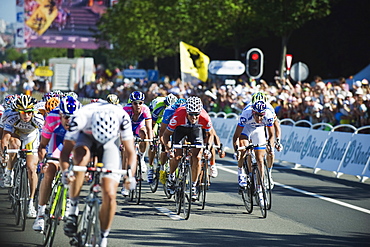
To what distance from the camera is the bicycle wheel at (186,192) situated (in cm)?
1105

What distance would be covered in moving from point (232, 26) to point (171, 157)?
28.0 m

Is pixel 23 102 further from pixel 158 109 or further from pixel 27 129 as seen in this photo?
pixel 158 109

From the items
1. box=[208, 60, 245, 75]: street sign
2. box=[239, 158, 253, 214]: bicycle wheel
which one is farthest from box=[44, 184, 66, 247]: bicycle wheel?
box=[208, 60, 245, 75]: street sign

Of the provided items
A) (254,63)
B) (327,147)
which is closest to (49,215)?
(327,147)

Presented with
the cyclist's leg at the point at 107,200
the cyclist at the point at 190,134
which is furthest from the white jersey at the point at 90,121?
the cyclist at the point at 190,134

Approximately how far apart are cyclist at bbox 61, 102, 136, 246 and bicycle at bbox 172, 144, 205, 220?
319 cm

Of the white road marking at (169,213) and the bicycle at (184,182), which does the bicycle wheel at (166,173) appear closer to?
the white road marking at (169,213)

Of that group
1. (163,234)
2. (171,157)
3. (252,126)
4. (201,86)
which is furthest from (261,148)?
(201,86)

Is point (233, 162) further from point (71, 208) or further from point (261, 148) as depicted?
point (71, 208)

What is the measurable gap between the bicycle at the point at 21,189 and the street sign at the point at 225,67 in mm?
15168

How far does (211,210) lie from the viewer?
12039 millimetres

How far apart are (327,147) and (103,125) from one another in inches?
443

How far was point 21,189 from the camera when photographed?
1014 cm

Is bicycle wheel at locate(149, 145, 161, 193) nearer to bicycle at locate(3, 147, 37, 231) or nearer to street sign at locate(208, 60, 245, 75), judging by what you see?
bicycle at locate(3, 147, 37, 231)
